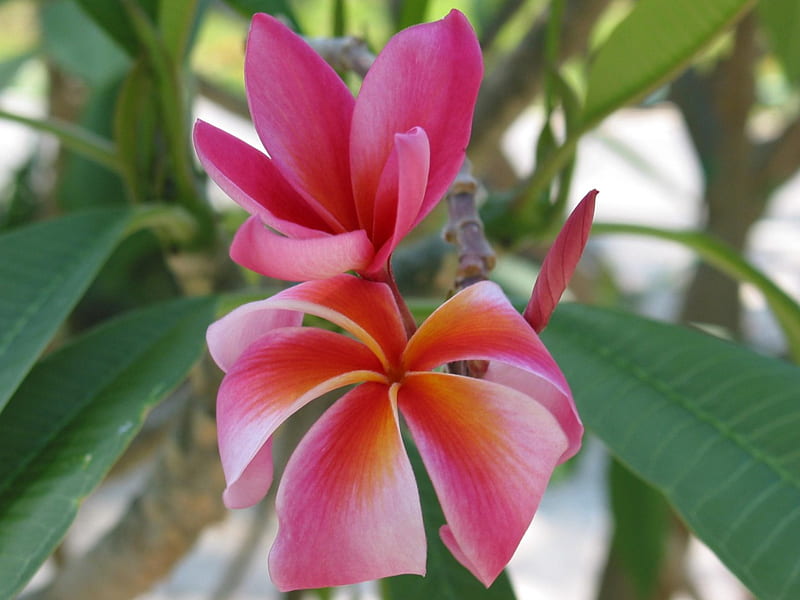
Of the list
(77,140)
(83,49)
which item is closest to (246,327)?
(77,140)

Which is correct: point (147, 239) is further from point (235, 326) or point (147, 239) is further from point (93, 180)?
point (235, 326)

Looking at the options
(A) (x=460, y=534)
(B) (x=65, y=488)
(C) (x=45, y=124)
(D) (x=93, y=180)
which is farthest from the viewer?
(D) (x=93, y=180)

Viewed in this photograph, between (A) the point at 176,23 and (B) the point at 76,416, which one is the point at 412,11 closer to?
(A) the point at 176,23

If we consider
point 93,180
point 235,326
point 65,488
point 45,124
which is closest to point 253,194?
point 235,326

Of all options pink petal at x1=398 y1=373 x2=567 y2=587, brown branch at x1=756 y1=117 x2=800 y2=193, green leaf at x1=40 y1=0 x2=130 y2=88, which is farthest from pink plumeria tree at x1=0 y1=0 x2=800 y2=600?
Result: brown branch at x1=756 y1=117 x2=800 y2=193

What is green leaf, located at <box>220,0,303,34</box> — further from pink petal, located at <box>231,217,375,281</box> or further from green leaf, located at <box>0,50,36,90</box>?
green leaf, located at <box>0,50,36,90</box>

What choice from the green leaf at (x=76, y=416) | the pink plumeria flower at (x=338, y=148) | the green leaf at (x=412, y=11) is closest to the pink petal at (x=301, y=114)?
the pink plumeria flower at (x=338, y=148)

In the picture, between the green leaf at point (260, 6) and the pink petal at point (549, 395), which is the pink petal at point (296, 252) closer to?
the pink petal at point (549, 395)
